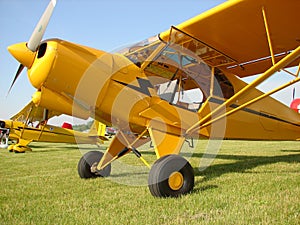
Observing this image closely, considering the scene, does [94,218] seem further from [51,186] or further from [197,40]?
[197,40]

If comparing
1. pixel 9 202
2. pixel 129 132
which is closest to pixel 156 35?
pixel 129 132

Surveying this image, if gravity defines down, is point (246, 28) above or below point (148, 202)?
above

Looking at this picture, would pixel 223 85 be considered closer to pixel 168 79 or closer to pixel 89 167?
pixel 168 79

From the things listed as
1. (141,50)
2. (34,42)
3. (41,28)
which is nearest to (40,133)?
(141,50)

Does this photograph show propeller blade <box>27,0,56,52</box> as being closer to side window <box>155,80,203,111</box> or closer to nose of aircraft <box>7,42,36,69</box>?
nose of aircraft <box>7,42,36,69</box>

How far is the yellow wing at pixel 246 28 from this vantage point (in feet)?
12.8

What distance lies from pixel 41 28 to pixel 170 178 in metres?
2.78

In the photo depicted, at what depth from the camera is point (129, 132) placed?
16.0 feet

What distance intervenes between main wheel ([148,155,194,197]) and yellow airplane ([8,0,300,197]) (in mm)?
13

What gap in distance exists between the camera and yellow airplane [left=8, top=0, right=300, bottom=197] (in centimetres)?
374

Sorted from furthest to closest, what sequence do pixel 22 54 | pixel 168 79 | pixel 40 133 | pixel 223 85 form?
1. pixel 40 133
2. pixel 223 85
3. pixel 168 79
4. pixel 22 54

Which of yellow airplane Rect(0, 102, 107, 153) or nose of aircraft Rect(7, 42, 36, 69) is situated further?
yellow airplane Rect(0, 102, 107, 153)

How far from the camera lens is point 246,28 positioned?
4438 mm

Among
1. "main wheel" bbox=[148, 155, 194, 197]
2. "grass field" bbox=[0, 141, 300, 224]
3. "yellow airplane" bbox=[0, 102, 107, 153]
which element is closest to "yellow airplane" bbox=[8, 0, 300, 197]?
"main wheel" bbox=[148, 155, 194, 197]
